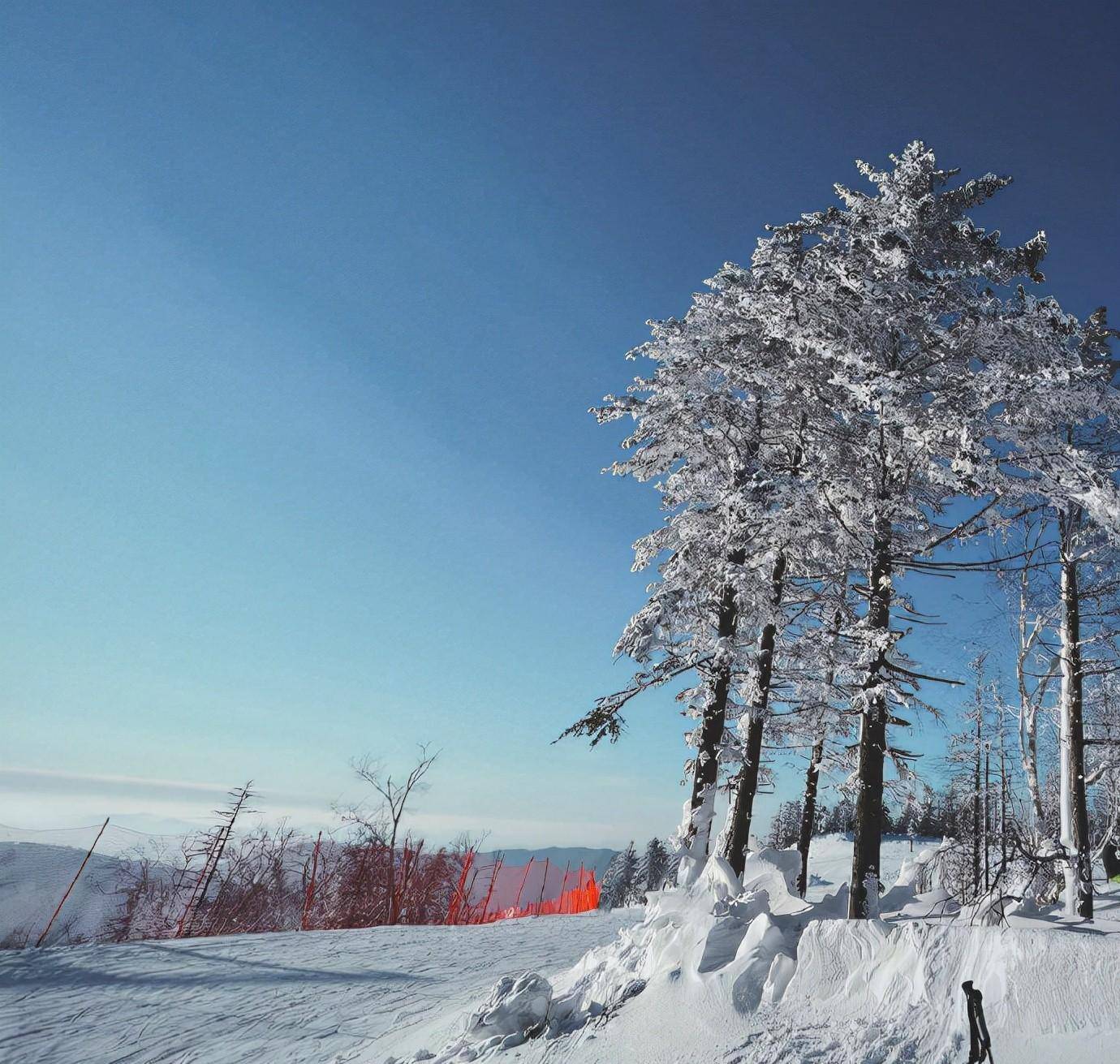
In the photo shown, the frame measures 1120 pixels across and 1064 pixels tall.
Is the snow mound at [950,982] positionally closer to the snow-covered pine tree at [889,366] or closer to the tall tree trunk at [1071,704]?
the snow-covered pine tree at [889,366]

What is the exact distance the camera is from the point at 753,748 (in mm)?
12352

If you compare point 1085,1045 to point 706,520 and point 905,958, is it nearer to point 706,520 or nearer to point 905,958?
point 905,958

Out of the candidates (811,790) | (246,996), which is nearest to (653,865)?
(811,790)

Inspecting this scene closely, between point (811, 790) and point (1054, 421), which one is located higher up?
point (1054, 421)

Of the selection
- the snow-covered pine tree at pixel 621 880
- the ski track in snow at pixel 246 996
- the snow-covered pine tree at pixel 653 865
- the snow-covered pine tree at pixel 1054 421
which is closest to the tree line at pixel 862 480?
the snow-covered pine tree at pixel 1054 421

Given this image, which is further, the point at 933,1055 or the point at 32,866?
the point at 32,866

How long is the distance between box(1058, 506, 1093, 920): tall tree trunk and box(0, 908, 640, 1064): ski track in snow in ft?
29.8

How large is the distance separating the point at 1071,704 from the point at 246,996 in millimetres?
13977

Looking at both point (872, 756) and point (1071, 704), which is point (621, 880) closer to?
point (1071, 704)

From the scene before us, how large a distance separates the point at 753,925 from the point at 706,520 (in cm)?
900

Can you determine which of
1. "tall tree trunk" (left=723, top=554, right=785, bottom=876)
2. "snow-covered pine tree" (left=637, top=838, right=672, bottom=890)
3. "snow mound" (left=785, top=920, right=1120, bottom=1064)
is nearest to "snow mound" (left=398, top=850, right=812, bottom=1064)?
"snow mound" (left=785, top=920, right=1120, bottom=1064)

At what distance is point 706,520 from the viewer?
13.8 m

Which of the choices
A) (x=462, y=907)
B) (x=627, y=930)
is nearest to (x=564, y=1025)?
(x=627, y=930)

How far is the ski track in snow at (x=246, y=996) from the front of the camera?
22.5ft
